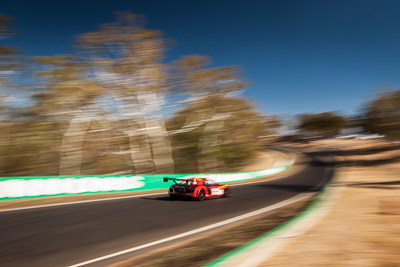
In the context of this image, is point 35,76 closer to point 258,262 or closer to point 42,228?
point 42,228

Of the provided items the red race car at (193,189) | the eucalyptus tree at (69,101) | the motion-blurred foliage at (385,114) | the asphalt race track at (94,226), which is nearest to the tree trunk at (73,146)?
the eucalyptus tree at (69,101)

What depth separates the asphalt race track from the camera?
16.5 ft

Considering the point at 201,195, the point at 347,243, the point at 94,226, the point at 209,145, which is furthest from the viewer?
the point at 209,145

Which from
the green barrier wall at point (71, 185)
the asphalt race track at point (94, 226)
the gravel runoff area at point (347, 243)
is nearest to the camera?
the gravel runoff area at point (347, 243)

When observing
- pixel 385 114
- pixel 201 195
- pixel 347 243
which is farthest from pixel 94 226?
pixel 385 114

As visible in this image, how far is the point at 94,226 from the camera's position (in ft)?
23.2

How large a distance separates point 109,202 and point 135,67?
19.5 m

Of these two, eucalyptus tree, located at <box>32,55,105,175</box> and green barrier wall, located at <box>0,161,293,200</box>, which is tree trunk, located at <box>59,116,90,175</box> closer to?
eucalyptus tree, located at <box>32,55,105,175</box>

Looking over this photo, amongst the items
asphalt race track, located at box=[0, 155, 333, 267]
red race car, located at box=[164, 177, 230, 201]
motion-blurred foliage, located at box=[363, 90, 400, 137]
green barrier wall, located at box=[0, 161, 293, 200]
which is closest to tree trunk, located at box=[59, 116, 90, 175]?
green barrier wall, located at box=[0, 161, 293, 200]

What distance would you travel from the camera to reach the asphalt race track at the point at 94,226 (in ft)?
16.5

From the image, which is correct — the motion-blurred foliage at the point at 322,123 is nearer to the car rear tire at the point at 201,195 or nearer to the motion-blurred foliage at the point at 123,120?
the motion-blurred foliage at the point at 123,120

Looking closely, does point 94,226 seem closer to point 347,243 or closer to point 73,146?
point 347,243

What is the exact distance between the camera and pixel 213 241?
19.7 ft

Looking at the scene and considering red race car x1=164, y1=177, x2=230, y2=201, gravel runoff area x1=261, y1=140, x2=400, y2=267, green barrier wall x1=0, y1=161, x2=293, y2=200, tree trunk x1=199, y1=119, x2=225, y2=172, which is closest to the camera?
gravel runoff area x1=261, y1=140, x2=400, y2=267
